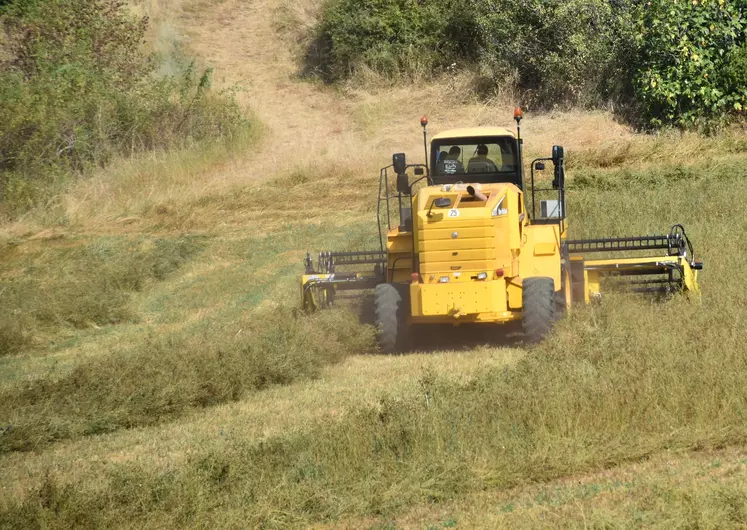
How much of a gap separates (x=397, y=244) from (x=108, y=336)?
15.8 ft

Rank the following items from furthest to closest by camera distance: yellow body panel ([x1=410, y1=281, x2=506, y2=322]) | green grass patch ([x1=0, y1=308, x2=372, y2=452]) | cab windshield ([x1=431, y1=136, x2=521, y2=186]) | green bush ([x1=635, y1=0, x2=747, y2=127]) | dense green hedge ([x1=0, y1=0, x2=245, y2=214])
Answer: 1. dense green hedge ([x1=0, y1=0, x2=245, y2=214])
2. green bush ([x1=635, y1=0, x2=747, y2=127])
3. cab windshield ([x1=431, y1=136, x2=521, y2=186])
4. yellow body panel ([x1=410, y1=281, x2=506, y2=322])
5. green grass patch ([x1=0, y1=308, x2=372, y2=452])

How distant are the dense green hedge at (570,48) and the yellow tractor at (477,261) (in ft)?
38.5

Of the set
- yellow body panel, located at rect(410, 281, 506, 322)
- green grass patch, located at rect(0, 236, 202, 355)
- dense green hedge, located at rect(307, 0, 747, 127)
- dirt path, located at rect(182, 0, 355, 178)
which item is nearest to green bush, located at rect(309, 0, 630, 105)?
dense green hedge, located at rect(307, 0, 747, 127)

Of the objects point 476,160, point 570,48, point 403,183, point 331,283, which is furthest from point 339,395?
point 570,48

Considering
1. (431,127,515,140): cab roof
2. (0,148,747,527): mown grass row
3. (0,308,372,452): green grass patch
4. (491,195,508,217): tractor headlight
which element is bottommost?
(0,308,372,452): green grass patch

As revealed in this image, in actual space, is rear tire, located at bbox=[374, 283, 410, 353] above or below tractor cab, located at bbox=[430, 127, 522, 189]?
below

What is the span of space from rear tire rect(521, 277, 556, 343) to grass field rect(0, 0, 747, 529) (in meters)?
0.29

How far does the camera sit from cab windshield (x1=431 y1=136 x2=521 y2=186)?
13367mm

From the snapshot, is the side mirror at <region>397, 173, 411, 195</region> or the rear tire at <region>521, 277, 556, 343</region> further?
the side mirror at <region>397, 173, 411, 195</region>

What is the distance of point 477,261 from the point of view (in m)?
12.0

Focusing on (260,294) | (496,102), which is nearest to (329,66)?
(496,102)

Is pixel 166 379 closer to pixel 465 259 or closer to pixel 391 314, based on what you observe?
pixel 391 314

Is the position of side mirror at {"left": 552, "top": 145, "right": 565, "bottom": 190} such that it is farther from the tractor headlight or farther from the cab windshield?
the tractor headlight

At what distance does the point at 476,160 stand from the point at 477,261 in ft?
6.46
